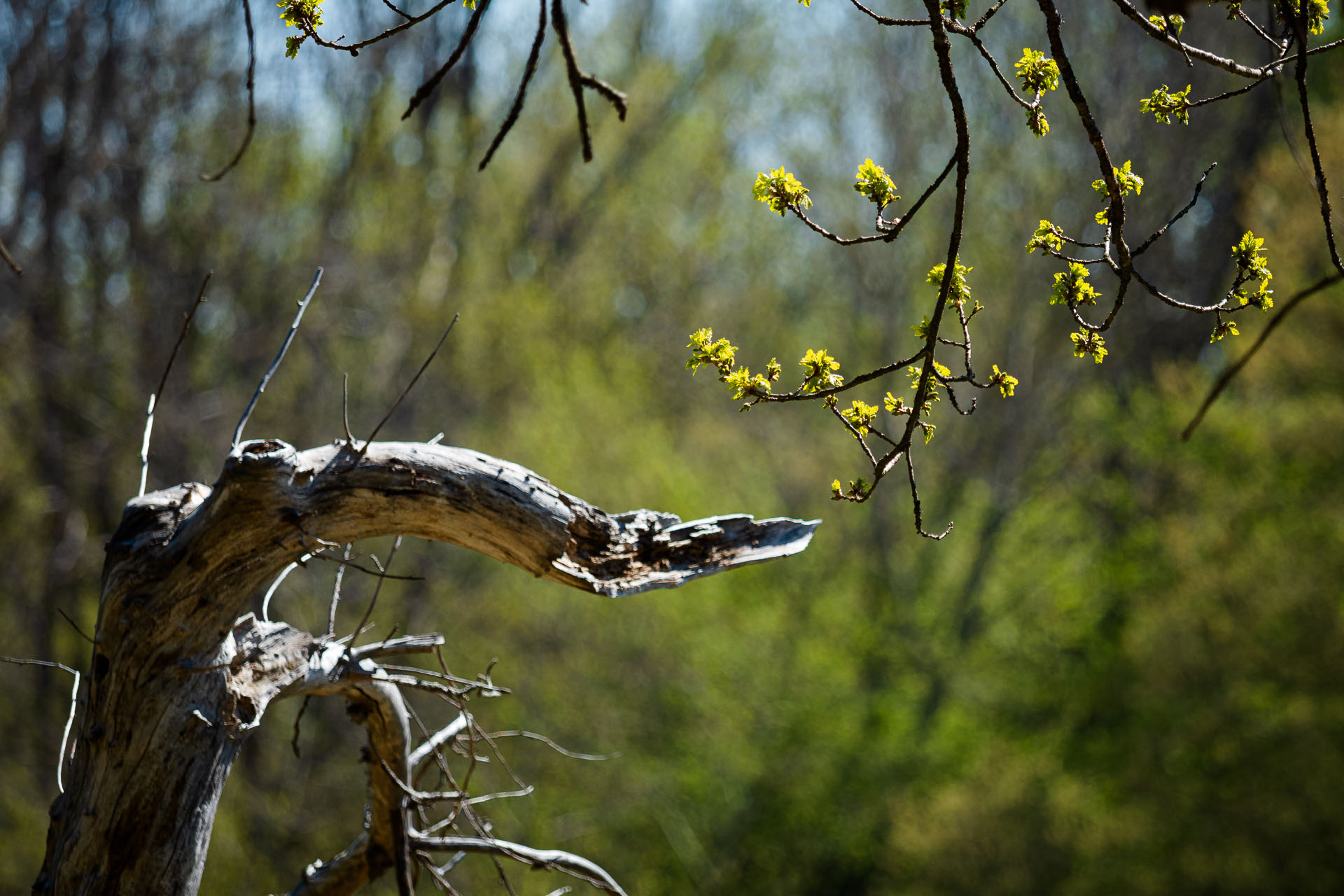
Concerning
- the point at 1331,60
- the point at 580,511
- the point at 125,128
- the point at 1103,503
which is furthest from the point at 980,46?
the point at 1331,60

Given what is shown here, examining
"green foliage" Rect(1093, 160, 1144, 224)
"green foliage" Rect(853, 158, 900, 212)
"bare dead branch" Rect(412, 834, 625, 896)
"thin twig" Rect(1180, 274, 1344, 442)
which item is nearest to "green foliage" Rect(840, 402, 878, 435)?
"green foliage" Rect(853, 158, 900, 212)

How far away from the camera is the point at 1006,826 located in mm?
8211

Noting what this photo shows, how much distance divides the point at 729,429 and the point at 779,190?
9.24 metres

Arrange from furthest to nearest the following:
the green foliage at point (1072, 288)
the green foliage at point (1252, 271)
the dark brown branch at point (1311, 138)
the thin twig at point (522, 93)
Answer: the green foliage at point (1072, 288) < the green foliage at point (1252, 271) < the dark brown branch at point (1311, 138) < the thin twig at point (522, 93)

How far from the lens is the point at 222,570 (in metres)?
1.98

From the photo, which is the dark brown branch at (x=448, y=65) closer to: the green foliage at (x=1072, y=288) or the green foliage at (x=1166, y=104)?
the green foliage at (x=1072, y=288)

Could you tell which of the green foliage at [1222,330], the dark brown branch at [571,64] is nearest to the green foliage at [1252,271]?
the green foliage at [1222,330]

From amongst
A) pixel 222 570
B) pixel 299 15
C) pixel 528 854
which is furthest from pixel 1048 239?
pixel 528 854

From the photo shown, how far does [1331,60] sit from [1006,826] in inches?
303

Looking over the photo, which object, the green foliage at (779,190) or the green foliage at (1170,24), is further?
the green foliage at (779,190)

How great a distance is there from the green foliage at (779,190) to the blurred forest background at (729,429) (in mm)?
5599

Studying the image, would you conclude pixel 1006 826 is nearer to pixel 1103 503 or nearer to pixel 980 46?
pixel 1103 503

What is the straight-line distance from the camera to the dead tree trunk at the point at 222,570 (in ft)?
6.44

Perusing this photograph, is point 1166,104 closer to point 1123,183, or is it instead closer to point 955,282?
point 1123,183
